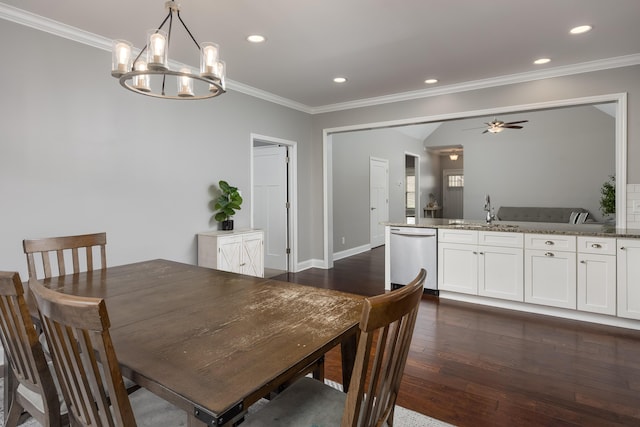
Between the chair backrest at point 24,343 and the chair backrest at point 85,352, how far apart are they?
0.17 m

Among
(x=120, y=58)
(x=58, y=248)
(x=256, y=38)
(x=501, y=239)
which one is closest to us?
(x=120, y=58)

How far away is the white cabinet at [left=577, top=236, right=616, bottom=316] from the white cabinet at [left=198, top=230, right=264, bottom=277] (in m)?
3.33

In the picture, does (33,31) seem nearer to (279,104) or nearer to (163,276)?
(163,276)

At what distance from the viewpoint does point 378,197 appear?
8.16 m

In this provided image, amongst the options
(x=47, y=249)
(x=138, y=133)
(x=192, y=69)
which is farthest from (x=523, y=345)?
(x=192, y=69)

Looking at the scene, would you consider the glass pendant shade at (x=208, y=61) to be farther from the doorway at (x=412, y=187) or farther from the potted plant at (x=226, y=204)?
the doorway at (x=412, y=187)

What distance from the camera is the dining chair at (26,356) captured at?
120 cm

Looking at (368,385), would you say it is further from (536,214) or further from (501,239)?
(536,214)

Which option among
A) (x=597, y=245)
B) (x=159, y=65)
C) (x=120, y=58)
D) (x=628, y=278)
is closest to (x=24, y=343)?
(x=159, y=65)

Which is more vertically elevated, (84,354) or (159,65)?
(159,65)

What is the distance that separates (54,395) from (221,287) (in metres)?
0.80

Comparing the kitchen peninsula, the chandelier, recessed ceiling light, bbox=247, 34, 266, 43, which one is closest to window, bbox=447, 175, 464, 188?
the kitchen peninsula

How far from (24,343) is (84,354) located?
500 millimetres

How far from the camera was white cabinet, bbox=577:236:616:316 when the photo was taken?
3287mm
